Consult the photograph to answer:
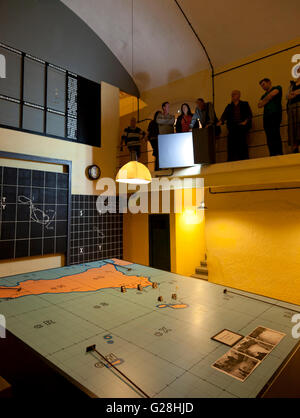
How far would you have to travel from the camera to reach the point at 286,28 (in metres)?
4.42

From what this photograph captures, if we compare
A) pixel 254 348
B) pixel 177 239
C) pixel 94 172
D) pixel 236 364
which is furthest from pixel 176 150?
pixel 236 364

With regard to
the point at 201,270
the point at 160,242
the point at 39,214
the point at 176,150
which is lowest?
the point at 201,270

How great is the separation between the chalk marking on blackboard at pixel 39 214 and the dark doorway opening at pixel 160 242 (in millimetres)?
2403

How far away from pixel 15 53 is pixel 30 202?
2527 mm

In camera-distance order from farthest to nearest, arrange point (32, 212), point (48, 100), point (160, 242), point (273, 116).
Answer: point (160, 242), point (48, 100), point (32, 212), point (273, 116)

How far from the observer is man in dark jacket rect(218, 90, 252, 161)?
13.6 feet

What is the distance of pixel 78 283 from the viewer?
9.17 ft

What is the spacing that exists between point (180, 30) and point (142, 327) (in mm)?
5644

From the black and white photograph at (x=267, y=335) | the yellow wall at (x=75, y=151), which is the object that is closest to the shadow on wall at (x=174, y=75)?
the yellow wall at (x=75, y=151)

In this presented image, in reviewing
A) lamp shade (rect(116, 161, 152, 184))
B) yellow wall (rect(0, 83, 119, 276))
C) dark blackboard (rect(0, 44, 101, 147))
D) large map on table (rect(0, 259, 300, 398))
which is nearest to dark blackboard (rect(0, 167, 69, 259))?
yellow wall (rect(0, 83, 119, 276))

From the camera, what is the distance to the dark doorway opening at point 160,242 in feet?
20.2

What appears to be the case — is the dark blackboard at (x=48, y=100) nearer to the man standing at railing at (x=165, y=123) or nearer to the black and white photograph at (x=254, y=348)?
the man standing at railing at (x=165, y=123)

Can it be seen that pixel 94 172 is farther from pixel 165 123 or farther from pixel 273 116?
pixel 273 116
